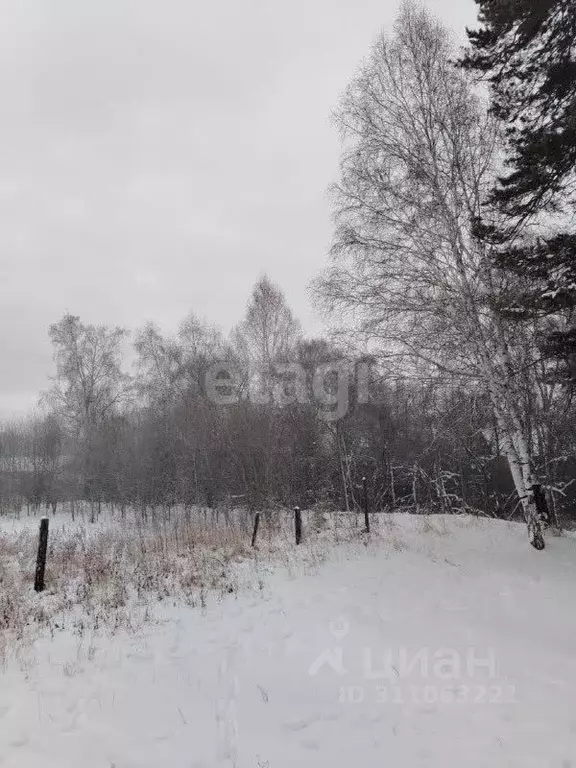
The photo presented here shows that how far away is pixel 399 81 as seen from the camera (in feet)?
32.2

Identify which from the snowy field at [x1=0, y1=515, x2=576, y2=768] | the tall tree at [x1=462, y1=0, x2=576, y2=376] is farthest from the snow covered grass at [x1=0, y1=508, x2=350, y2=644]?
the tall tree at [x1=462, y1=0, x2=576, y2=376]

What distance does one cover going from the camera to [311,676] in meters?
4.37

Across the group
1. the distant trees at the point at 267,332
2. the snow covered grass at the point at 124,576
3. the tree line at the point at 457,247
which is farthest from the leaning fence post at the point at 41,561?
the distant trees at the point at 267,332

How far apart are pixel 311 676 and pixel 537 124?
727 cm

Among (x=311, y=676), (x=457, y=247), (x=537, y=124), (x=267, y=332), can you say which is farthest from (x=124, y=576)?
(x=267, y=332)

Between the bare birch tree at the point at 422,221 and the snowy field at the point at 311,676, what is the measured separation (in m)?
3.84

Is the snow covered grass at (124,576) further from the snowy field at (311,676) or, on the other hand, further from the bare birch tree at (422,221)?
the bare birch tree at (422,221)

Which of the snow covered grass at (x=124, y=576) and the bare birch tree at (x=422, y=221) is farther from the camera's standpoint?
the bare birch tree at (x=422, y=221)

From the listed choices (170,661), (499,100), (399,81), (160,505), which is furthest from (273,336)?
(170,661)

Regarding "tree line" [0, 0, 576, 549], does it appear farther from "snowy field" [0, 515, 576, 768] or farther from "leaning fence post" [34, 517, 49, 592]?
"leaning fence post" [34, 517, 49, 592]

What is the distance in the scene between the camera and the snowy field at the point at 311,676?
325cm

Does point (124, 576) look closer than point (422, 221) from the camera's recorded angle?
Yes

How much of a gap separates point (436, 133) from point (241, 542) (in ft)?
33.1

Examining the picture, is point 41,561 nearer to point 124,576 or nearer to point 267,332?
point 124,576
